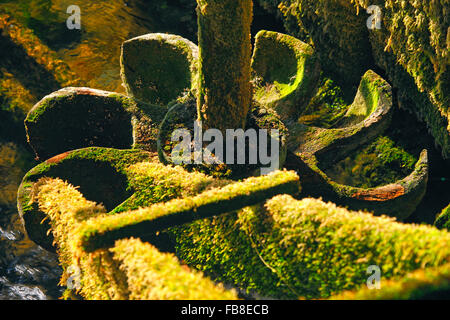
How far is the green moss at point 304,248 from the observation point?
3.47m

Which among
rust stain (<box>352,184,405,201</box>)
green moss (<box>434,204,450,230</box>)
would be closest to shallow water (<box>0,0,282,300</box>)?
rust stain (<box>352,184,405,201</box>)

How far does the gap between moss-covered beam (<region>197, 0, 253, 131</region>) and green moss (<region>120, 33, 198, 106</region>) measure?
2.10m

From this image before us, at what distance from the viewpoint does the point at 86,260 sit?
15.6 ft

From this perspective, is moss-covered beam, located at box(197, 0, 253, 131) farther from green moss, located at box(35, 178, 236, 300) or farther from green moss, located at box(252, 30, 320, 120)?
green moss, located at box(35, 178, 236, 300)

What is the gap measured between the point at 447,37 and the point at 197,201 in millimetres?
4006

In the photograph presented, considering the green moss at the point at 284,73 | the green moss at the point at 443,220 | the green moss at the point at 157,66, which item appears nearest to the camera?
the green moss at the point at 443,220

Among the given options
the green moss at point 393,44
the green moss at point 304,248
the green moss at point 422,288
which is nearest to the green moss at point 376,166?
the green moss at point 393,44

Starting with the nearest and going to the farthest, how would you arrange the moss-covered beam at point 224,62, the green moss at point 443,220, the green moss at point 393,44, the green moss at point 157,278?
the green moss at point 157,278 → the moss-covered beam at point 224,62 → the green moss at point 443,220 → the green moss at point 393,44

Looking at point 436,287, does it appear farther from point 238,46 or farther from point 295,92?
point 295,92

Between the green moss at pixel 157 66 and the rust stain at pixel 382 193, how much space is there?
11.0 ft

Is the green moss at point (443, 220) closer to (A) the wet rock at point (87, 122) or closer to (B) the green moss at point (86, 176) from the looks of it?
(B) the green moss at point (86, 176)
